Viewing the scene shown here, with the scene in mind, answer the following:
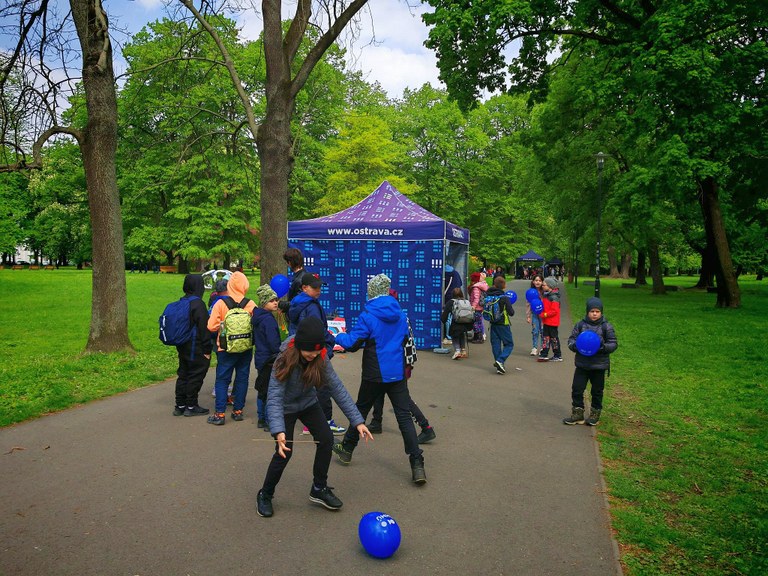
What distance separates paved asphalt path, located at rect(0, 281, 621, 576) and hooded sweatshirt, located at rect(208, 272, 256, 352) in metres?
1.28

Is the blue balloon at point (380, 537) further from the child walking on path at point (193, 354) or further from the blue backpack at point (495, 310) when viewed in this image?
the blue backpack at point (495, 310)

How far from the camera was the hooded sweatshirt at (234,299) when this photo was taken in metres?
6.61

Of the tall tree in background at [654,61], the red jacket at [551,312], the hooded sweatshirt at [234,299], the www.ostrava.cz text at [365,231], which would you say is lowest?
the red jacket at [551,312]

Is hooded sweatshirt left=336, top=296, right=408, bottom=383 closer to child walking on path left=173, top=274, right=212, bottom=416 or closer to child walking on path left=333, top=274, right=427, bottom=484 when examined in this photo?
child walking on path left=333, top=274, right=427, bottom=484

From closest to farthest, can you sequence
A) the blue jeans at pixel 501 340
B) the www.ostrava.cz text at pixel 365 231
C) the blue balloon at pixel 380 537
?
the blue balloon at pixel 380 537, the blue jeans at pixel 501 340, the www.ostrava.cz text at pixel 365 231

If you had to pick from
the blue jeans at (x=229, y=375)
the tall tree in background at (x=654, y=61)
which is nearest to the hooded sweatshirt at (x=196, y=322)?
the blue jeans at (x=229, y=375)

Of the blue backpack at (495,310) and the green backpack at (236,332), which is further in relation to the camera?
the blue backpack at (495,310)

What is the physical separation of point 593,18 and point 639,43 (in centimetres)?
384

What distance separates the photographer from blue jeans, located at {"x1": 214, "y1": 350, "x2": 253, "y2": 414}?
21.8ft

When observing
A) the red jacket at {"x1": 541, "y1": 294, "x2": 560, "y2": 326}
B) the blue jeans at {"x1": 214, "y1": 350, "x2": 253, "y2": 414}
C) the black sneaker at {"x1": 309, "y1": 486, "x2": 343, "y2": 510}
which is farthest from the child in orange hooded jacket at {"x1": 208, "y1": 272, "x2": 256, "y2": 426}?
the red jacket at {"x1": 541, "y1": 294, "x2": 560, "y2": 326}

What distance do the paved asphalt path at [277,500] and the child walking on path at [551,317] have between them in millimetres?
4047

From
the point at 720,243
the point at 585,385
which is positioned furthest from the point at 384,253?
the point at 720,243

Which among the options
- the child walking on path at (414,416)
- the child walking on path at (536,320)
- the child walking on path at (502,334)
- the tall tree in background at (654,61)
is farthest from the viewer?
the tall tree in background at (654,61)

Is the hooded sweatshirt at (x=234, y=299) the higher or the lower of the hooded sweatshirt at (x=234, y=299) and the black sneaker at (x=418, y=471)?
the higher
